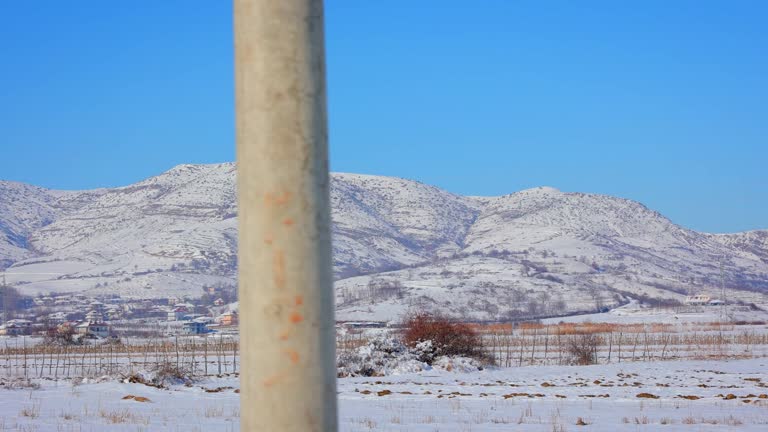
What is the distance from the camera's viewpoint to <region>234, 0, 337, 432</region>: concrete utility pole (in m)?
2.79

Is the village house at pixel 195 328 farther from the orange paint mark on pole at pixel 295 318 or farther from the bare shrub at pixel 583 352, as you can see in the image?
the orange paint mark on pole at pixel 295 318

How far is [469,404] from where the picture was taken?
74.6 feet

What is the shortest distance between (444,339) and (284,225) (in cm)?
4377

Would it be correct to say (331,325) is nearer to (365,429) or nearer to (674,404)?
(365,429)

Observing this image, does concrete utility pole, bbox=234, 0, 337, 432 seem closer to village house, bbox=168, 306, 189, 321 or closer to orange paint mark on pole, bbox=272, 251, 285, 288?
orange paint mark on pole, bbox=272, 251, 285, 288

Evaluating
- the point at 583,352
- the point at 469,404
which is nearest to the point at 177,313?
the point at 583,352

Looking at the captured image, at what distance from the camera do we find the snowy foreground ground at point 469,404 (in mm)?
16109

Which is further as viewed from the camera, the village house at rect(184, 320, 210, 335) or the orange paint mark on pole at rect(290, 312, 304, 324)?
the village house at rect(184, 320, 210, 335)

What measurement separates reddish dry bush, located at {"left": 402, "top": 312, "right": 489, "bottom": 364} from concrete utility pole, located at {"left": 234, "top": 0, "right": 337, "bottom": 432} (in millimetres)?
42039

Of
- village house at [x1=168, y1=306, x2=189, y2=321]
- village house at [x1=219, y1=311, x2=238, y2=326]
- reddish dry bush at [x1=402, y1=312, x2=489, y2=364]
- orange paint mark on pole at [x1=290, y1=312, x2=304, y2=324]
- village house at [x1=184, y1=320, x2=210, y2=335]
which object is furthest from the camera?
village house at [x1=168, y1=306, x2=189, y2=321]

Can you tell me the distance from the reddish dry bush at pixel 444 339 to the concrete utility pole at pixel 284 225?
4204cm

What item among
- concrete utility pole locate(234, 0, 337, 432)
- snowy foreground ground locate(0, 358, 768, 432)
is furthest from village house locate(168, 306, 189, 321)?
concrete utility pole locate(234, 0, 337, 432)

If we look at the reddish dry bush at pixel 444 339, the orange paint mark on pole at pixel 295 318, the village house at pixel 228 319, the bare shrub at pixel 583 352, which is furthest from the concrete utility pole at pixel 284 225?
the village house at pixel 228 319

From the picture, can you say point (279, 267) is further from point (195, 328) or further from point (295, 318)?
point (195, 328)
